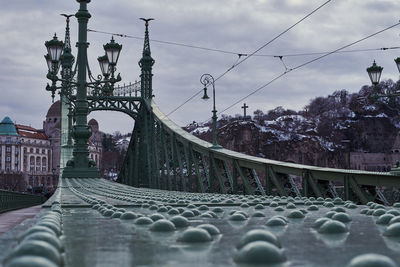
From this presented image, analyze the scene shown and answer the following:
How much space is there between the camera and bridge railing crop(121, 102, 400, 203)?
819 cm

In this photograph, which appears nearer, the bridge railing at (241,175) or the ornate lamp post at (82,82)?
the bridge railing at (241,175)

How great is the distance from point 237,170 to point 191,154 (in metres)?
3.59

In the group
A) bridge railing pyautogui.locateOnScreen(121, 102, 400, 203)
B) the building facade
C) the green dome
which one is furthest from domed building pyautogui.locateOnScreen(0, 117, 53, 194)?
bridge railing pyautogui.locateOnScreen(121, 102, 400, 203)

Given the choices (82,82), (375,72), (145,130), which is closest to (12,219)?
(82,82)

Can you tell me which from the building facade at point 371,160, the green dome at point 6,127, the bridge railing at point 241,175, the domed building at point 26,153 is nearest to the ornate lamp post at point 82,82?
the bridge railing at point 241,175

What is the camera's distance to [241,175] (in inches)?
434

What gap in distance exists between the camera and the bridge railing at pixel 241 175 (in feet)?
26.9

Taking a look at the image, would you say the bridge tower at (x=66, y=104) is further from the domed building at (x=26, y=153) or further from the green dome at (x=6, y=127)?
the green dome at (x=6, y=127)

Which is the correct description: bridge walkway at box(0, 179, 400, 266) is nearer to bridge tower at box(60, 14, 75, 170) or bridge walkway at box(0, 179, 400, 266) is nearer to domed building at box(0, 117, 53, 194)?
bridge tower at box(60, 14, 75, 170)

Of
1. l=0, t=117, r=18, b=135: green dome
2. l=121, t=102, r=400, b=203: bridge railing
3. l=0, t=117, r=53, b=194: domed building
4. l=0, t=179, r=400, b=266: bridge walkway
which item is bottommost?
l=0, t=179, r=400, b=266: bridge walkway

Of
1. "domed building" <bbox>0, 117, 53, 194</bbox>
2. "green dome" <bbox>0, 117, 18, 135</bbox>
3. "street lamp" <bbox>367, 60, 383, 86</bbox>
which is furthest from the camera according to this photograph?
"green dome" <bbox>0, 117, 18, 135</bbox>

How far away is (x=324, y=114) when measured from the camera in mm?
103750

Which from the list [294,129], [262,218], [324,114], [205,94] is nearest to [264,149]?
[294,129]

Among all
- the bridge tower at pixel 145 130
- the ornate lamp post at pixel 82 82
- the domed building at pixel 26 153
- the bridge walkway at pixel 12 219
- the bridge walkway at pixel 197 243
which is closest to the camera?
the bridge walkway at pixel 197 243
